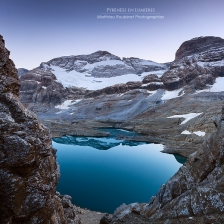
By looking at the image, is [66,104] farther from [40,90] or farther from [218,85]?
[218,85]

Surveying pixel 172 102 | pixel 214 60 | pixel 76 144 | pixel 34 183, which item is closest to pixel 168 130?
pixel 76 144

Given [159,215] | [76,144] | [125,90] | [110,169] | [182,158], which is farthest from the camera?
[125,90]

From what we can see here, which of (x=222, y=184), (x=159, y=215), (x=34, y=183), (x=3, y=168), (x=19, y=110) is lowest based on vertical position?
(x=159, y=215)

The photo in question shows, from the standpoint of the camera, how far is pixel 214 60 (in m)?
97.7

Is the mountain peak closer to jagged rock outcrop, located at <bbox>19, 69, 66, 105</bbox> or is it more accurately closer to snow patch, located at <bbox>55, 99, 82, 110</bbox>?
snow patch, located at <bbox>55, 99, 82, 110</bbox>

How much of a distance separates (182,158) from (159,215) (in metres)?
25.2

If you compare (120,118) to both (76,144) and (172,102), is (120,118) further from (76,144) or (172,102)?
(76,144)

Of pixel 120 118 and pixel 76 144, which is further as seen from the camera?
pixel 120 118

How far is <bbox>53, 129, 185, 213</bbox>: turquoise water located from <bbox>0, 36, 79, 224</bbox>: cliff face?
481 inches

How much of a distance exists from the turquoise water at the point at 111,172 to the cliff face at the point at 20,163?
1222cm

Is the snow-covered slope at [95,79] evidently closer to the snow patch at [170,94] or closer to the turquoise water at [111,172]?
the snow patch at [170,94]

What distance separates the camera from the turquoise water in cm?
1961

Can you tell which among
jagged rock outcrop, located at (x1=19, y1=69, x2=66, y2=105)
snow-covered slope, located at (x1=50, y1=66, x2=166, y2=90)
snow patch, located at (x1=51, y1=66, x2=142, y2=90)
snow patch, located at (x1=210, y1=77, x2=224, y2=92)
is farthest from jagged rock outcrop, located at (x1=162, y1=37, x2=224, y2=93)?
jagged rock outcrop, located at (x1=19, y1=69, x2=66, y2=105)

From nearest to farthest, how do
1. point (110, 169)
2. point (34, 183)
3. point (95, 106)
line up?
1. point (34, 183)
2. point (110, 169)
3. point (95, 106)
